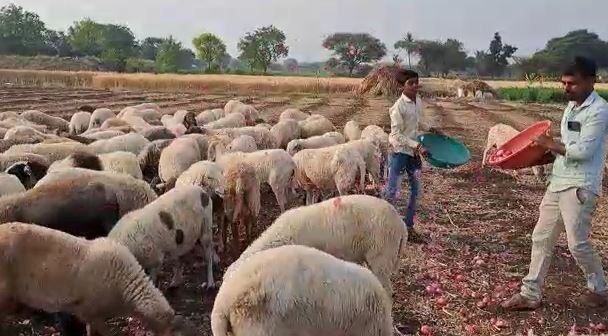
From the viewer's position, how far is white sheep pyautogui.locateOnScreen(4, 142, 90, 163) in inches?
390

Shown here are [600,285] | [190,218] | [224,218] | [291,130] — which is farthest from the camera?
[291,130]

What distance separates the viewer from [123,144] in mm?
11258

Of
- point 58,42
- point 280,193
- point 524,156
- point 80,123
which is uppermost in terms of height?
A: point 58,42

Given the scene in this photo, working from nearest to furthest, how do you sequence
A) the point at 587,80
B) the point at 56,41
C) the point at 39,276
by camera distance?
1. the point at 39,276
2. the point at 587,80
3. the point at 56,41

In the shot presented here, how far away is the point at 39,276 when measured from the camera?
5.07 m

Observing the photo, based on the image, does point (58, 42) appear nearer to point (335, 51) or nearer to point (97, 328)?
point (335, 51)

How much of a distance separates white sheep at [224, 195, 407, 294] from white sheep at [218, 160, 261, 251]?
226 cm

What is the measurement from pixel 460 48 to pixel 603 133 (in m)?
94.0

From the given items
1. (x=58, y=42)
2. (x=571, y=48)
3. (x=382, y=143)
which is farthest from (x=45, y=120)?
(x=58, y=42)

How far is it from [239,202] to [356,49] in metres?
87.5

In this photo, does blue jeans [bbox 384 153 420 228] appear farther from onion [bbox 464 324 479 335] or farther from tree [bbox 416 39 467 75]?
tree [bbox 416 39 467 75]

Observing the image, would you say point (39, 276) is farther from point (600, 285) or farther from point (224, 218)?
point (600, 285)

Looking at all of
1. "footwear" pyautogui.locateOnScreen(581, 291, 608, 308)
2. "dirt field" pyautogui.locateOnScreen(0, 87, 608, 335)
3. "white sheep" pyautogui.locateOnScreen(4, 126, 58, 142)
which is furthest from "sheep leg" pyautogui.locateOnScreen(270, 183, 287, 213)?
"white sheep" pyautogui.locateOnScreen(4, 126, 58, 142)

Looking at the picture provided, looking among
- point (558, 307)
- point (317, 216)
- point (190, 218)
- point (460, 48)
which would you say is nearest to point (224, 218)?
point (190, 218)
